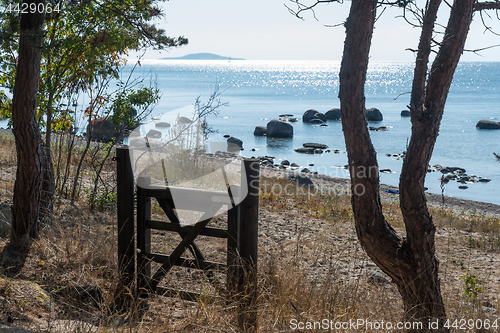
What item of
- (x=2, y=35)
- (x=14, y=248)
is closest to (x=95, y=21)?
(x=2, y=35)

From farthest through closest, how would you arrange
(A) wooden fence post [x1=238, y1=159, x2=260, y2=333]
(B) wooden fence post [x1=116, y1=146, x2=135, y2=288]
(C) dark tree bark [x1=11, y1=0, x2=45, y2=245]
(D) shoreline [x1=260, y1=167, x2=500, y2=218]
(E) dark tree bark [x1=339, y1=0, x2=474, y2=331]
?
(D) shoreline [x1=260, y1=167, x2=500, y2=218]
(C) dark tree bark [x1=11, y1=0, x2=45, y2=245]
(B) wooden fence post [x1=116, y1=146, x2=135, y2=288]
(E) dark tree bark [x1=339, y1=0, x2=474, y2=331]
(A) wooden fence post [x1=238, y1=159, x2=260, y2=333]

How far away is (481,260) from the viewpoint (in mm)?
7094

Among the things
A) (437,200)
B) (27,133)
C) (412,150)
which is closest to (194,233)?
(412,150)

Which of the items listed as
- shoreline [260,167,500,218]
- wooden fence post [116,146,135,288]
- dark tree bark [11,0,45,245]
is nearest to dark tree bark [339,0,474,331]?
wooden fence post [116,146,135,288]

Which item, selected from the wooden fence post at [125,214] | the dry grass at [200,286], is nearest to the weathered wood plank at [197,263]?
the dry grass at [200,286]

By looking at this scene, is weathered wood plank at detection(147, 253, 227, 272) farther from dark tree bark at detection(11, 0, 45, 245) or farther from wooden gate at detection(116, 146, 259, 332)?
dark tree bark at detection(11, 0, 45, 245)

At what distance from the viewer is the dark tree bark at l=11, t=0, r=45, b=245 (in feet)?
16.3

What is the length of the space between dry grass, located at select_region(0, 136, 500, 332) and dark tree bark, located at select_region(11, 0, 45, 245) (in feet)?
1.01

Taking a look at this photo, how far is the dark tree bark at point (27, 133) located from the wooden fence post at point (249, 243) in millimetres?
3218

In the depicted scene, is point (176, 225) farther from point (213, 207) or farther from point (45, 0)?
point (45, 0)

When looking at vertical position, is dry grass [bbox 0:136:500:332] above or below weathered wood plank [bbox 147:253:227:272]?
below

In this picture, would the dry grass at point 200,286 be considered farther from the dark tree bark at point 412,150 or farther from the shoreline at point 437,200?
the shoreline at point 437,200

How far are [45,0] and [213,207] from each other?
375 cm

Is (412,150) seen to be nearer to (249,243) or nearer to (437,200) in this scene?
(249,243)
